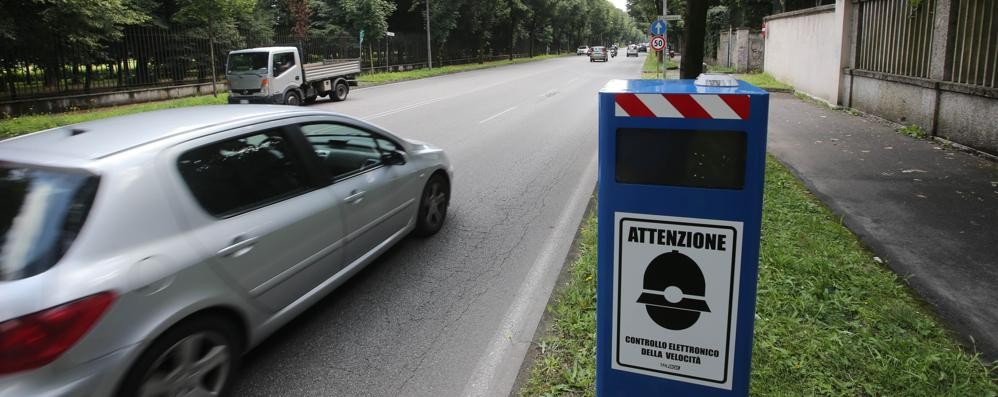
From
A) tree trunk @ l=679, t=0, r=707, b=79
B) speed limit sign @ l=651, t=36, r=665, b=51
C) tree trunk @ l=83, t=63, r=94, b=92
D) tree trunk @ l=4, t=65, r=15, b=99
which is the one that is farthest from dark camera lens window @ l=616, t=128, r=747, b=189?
tree trunk @ l=83, t=63, r=94, b=92

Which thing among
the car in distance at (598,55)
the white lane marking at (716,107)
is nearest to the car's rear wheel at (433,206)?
the white lane marking at (716,107)

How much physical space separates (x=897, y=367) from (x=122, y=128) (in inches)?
172

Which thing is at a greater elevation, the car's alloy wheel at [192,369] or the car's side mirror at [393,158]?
the car's side mirror at [393,158]

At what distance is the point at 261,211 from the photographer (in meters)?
3.73

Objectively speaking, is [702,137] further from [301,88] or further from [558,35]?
[558,35]

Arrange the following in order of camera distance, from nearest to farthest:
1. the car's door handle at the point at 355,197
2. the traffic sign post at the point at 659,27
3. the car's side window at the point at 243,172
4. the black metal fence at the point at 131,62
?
the car's side window at the point at 243,172 < the car's door handle at the point at 355,197 < the black metal fence at the point at 131,62 < the traffic sign post at the point at 659,27

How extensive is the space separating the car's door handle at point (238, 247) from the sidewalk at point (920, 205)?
13.2ft

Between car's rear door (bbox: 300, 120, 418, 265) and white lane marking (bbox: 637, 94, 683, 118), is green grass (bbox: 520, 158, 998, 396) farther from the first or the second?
white lane marking (bbox: 637, 94, 683, 118)

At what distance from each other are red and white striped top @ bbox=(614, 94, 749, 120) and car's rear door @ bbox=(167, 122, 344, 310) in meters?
2.13

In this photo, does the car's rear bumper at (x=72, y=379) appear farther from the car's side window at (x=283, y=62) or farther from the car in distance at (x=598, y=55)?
the car in distance at (x=598, y=55)

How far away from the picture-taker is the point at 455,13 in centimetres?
4447

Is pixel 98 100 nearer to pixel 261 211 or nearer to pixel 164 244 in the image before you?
pixel 261 211

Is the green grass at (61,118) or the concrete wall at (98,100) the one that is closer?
the green grass at (61,118)

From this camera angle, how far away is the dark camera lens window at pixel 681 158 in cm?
240
